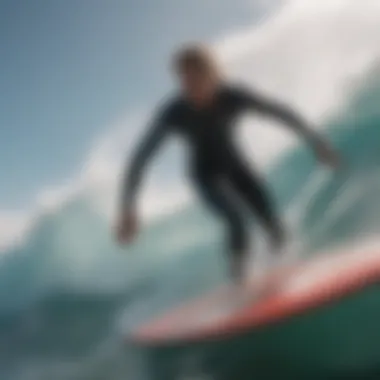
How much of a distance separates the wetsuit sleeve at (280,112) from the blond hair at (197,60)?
2.6 inches

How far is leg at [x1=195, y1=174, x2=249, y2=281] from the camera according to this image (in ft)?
4.49

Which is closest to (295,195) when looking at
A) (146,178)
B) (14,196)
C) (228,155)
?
(228,155)

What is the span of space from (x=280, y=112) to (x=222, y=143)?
10cm

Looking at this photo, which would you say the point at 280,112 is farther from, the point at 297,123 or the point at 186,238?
Answer: the point at 186,238

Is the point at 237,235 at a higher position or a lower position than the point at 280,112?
lower

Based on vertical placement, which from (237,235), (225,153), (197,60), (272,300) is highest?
(197,60)

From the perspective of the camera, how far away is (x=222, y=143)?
138 centimetres

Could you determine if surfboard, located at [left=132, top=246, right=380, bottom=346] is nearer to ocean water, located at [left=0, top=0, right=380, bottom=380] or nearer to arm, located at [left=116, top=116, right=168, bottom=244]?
ocean water, located at [left=0, top=0, right=380, bottom=380]

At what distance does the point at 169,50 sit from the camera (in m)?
1.44

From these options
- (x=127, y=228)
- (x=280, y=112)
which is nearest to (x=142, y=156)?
(x=127, y=228)

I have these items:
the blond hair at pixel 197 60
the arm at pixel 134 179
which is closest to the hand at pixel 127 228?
the arm at pixel 134 179

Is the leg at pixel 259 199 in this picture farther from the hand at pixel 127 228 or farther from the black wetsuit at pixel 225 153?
the hand at pixel 127 228

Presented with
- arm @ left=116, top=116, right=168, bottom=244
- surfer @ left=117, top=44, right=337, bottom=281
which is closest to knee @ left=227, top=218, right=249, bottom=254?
surfer @ left=117, top=44, right=337, bottom=281

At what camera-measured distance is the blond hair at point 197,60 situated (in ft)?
4.53
